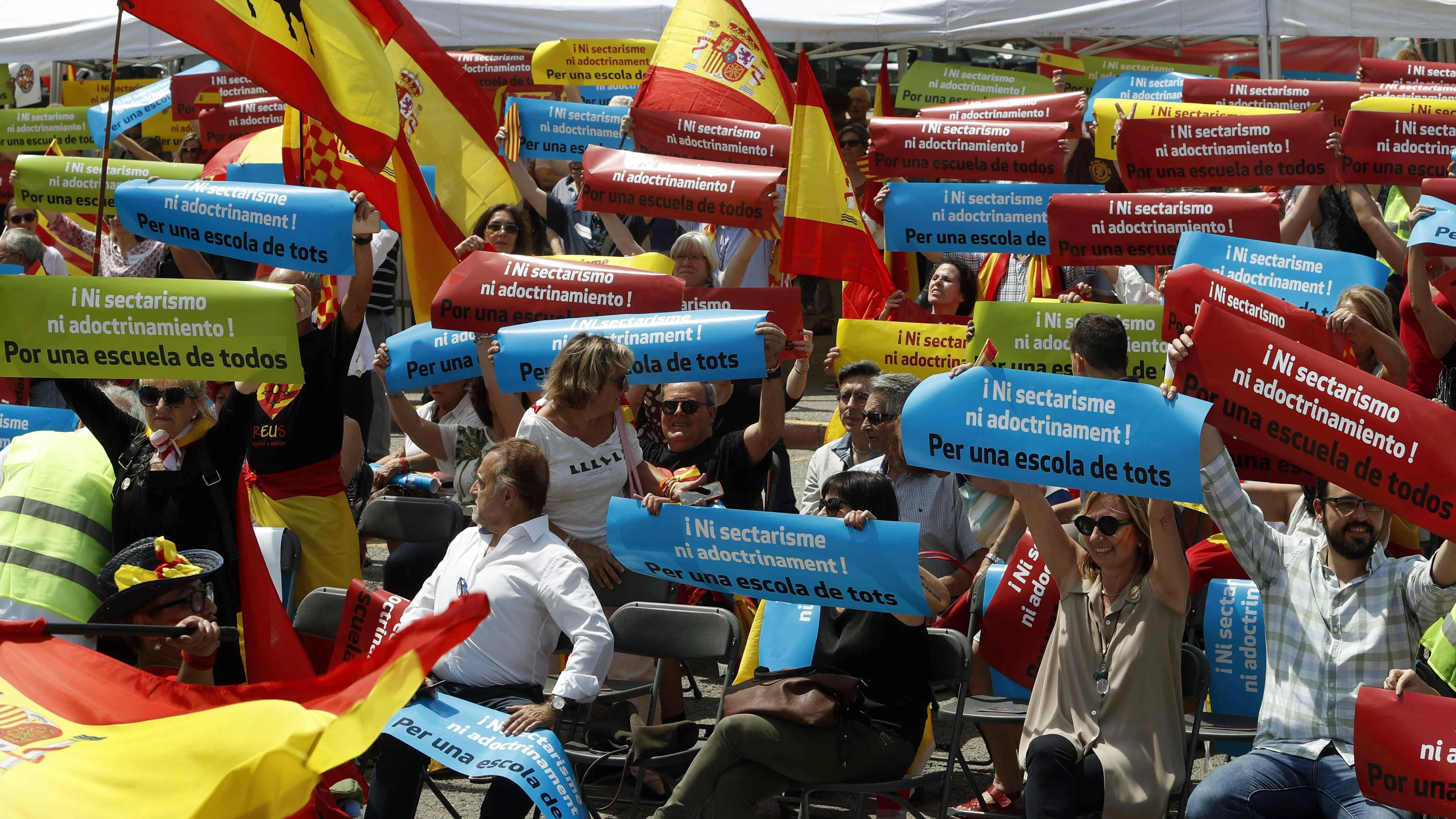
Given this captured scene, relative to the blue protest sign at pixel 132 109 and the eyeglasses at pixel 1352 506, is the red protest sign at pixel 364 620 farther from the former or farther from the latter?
the blue protest sign at pixel 132 109

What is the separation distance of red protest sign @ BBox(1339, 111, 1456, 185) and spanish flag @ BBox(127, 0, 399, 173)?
433 centimetres

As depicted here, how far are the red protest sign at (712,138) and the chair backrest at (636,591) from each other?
3.01 m

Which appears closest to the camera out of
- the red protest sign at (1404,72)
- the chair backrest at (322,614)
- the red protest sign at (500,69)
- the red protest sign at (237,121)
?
the chair backrest at (322,614)

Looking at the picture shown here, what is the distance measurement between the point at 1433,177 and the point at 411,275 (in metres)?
4.62

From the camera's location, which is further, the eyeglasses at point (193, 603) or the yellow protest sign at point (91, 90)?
the yellow protest sign at point (91, 90)

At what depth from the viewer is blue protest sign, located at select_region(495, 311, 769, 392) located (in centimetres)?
599

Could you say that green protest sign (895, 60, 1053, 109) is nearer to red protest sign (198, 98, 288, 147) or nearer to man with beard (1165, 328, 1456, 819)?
red protest sign (198, 98, 288, 147)

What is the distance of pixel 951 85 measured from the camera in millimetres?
11672

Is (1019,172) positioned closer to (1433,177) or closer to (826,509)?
(1433,177)

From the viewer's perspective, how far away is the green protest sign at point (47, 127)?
11883 mm

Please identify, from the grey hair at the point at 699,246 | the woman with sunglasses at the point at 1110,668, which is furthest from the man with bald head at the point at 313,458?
the woman with sunglasses at the point at 1110,668

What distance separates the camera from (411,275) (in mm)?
7258

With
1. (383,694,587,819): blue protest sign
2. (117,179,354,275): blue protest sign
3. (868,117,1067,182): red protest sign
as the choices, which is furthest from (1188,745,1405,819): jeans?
(868,117,1067,182): red protest sign

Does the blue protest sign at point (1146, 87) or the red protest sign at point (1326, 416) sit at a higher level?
the blue protest sign at point (1146, 87)
